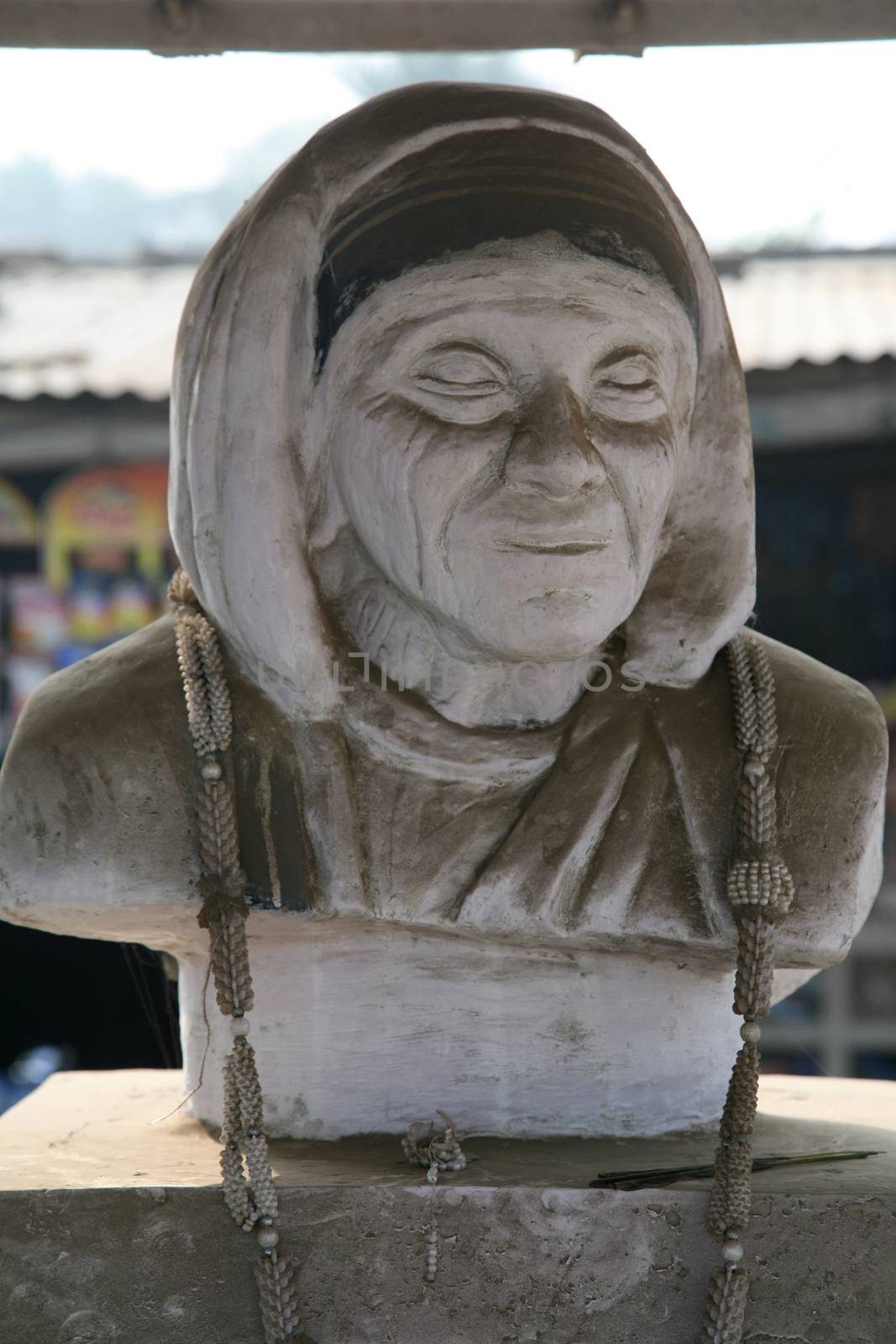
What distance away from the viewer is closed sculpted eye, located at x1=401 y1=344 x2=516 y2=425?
6.32 ft

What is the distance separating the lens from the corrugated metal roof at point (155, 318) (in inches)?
171

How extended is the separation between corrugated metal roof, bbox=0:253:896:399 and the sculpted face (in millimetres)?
2275

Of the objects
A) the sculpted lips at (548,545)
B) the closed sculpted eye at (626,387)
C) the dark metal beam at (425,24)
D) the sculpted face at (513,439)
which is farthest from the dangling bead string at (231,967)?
the dark metal beam at (425,24)

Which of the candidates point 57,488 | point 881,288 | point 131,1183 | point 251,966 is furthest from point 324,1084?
point 881,288

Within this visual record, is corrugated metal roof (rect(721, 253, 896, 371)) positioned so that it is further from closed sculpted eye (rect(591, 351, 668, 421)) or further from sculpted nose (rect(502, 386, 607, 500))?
sculpted nose (rect(502, 386, 607, 500))

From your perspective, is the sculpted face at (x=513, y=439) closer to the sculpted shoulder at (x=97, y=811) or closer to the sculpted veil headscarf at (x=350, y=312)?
the sculpted veil headscarf at (x=350, y=312)

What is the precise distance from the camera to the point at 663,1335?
1864 mm

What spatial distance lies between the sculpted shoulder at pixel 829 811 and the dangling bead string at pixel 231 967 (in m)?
0.67

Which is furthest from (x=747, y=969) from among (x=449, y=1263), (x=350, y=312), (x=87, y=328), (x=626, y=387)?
(x=87, y=328)

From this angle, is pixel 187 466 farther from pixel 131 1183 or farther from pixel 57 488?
pixel 57 488

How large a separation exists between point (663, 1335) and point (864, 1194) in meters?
0.28

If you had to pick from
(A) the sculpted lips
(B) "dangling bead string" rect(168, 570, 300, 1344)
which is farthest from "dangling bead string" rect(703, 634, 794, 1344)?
(B) "dangling bead string" rect(168, 570, 300, 1344)

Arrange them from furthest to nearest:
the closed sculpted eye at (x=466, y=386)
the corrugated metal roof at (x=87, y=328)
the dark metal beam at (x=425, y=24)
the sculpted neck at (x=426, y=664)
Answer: the corrugated metal roof at (x=87, y=328)
the dark metal beam at (x=425, y=24)
the sculpted neck at (x=426, y=664)
the closed sculpted eye at (x=466, y=386)

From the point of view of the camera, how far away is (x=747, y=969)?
1949 millimetres
